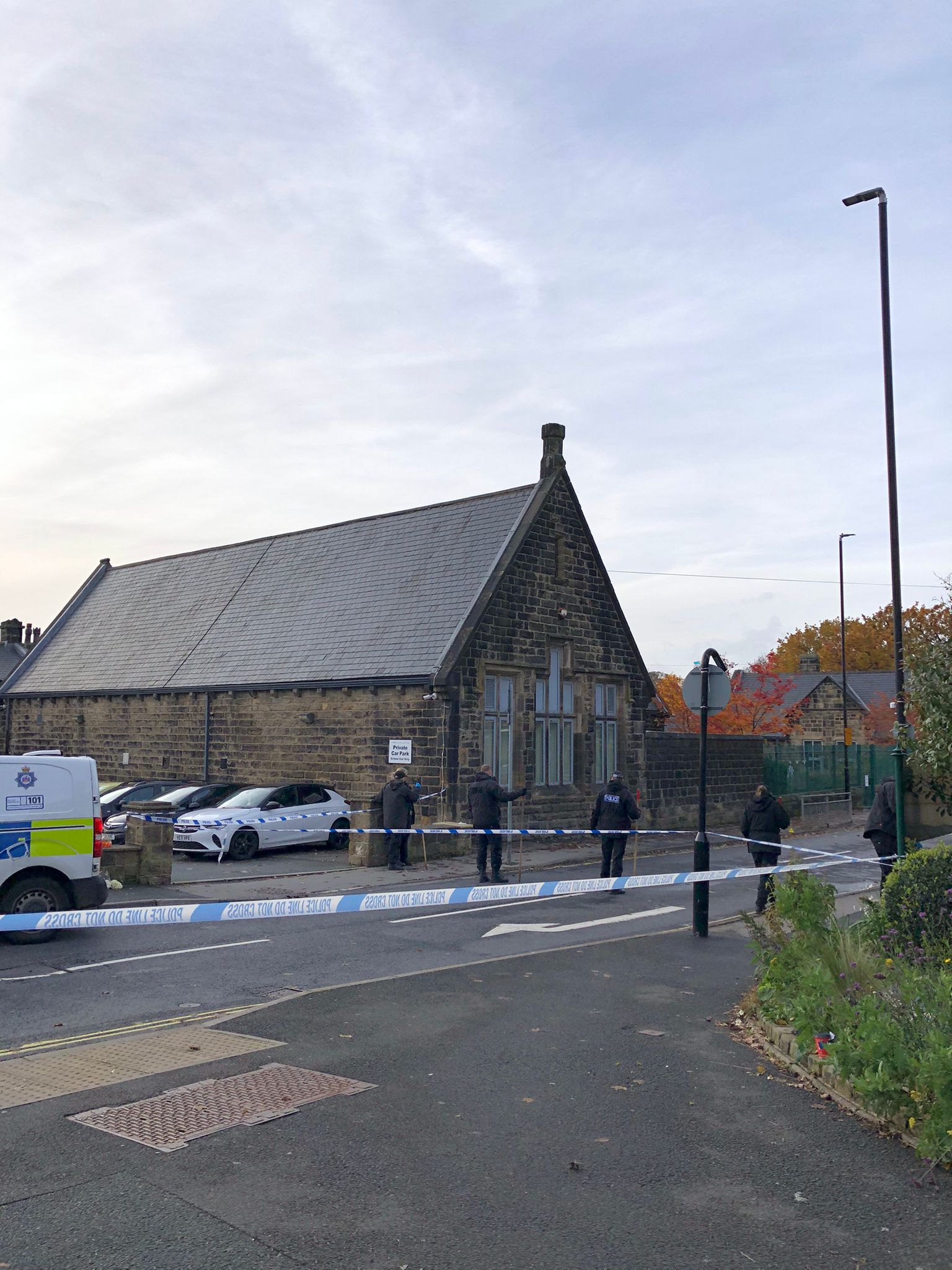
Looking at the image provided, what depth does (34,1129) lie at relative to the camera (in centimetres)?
598

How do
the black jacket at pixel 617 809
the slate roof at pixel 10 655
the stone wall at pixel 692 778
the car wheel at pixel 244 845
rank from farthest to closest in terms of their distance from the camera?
1. the slate roof at pixel 10 655
2. the stone wall at pixel 692 778
3. the car wheel at pixel 244 845
4. the black jacket at pixel 617 809

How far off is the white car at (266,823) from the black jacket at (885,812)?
10.6 meters

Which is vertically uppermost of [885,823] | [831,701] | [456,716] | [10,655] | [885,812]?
[10,655]

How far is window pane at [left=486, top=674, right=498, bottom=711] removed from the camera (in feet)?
80.0

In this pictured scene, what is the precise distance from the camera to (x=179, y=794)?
22.7 m

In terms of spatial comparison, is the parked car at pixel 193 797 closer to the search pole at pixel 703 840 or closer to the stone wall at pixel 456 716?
the stone wall at pixel 456 716

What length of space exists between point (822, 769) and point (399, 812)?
23.1 metres

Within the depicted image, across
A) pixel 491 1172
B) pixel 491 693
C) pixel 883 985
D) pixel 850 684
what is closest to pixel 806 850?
pixel 491 693

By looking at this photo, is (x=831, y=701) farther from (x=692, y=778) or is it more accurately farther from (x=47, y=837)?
(x=47, y=837)

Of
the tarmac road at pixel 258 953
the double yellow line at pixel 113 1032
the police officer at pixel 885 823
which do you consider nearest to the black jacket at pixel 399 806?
the tarmac road at pixel 258 953

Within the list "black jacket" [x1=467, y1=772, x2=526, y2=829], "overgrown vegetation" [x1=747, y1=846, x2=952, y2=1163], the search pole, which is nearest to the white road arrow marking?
the search pole

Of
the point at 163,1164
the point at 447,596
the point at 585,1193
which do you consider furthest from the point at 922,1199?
the point at 447,596

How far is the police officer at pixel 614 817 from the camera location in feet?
56.3

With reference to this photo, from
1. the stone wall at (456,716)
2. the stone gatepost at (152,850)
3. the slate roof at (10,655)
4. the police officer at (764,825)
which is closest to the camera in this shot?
the police officer at (764,825)
